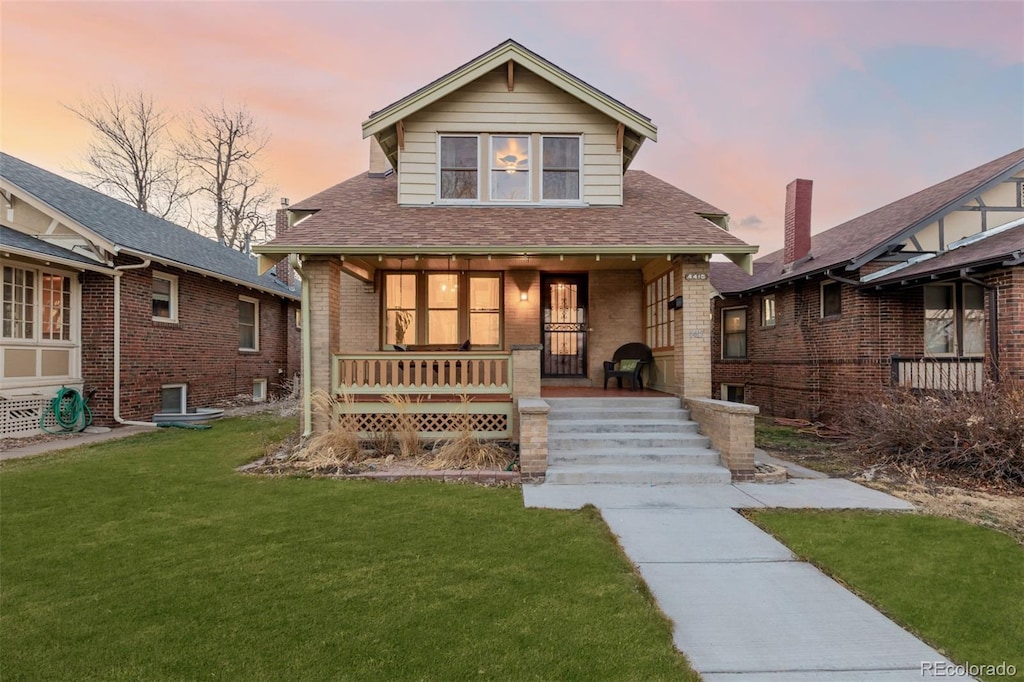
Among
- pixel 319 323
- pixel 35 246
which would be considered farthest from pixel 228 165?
pixel 319 323

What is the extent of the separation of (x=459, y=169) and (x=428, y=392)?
4.62 metres

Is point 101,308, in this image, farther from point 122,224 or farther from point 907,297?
point 907,297

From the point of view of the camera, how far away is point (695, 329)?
8258mm

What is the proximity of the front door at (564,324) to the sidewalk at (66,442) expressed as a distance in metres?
8.91

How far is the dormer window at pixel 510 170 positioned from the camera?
9.94m

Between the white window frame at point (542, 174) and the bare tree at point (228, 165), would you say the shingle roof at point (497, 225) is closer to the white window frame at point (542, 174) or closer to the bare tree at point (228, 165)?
the white window frame at point (542, 174)

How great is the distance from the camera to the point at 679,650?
2861 mm

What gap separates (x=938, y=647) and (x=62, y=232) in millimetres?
15185

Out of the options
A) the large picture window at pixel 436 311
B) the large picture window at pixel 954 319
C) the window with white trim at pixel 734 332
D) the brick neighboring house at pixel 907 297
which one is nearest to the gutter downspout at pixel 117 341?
the large picture window at pixel 436 311

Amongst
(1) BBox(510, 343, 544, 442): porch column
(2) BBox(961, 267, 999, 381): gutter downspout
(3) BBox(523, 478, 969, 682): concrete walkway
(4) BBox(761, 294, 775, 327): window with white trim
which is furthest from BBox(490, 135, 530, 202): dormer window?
(4) BBox(761, 294, 775, 327): window with white trim

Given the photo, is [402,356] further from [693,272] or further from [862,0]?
[862,0]

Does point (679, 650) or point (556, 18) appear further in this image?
point (556, 18)

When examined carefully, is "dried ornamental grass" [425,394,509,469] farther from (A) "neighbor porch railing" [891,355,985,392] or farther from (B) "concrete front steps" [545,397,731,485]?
(A) "neighbor porch railing" [891,355,985,392]

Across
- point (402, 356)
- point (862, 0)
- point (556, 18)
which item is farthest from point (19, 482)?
point (862, 0)
